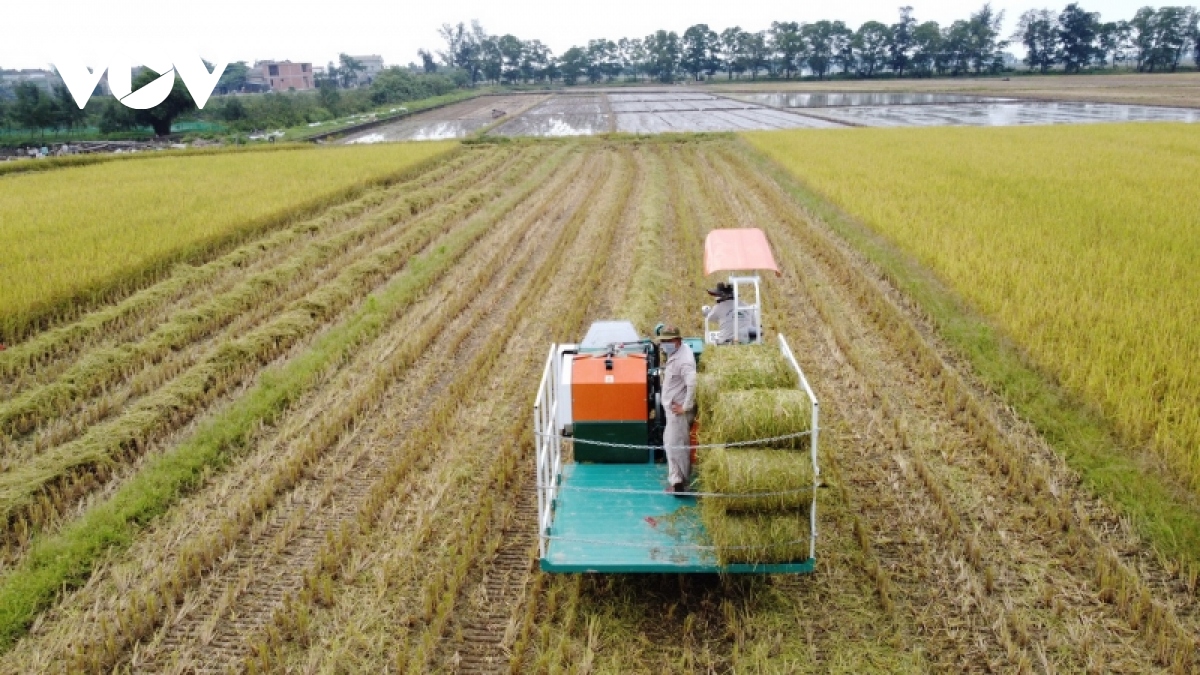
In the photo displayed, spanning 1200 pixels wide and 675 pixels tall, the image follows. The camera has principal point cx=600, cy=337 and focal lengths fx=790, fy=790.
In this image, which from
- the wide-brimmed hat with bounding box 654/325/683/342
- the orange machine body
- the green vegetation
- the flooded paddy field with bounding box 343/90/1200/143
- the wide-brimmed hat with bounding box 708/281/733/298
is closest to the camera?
the wide-brimmed hat with bounding box 654/325/683/342

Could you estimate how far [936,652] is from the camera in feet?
16.3

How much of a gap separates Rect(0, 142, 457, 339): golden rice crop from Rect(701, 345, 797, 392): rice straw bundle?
32.0 feet

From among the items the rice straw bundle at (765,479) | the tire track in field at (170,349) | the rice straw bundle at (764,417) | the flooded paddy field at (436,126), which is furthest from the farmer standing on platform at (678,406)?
the flooded paddy field at (436,126)

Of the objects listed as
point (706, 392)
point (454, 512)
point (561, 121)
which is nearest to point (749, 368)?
point (706, 392)

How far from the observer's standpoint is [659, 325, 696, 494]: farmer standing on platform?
5855 millimetres

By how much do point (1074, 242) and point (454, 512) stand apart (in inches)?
459

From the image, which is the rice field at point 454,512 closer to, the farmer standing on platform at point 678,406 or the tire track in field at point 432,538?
the tire track in field at point 432,538

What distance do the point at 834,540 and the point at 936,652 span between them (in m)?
1.28

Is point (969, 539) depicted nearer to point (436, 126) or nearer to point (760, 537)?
point (760, 537)

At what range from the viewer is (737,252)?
298 inches

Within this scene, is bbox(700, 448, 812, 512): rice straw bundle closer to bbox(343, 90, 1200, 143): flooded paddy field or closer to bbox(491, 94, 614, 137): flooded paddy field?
bbox(343, 90, 1200, 143): flooded paddy field

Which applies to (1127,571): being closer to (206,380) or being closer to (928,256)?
(928,256)

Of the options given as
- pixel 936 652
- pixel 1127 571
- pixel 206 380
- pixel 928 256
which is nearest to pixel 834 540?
pixel 936 652

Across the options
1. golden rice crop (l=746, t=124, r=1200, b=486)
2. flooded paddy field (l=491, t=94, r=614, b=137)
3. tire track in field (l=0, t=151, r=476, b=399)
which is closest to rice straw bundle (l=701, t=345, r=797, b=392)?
golden rice crop (l=746, t=124, r=1200, b=486)
